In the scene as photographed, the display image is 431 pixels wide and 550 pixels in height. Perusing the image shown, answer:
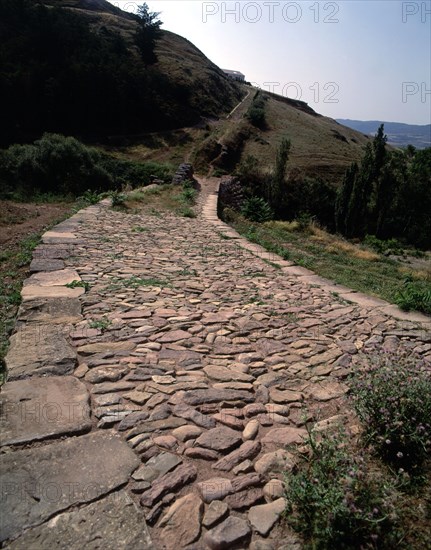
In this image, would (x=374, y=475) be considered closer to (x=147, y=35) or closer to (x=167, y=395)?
(x=167, y=395)

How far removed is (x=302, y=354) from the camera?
3.54 m

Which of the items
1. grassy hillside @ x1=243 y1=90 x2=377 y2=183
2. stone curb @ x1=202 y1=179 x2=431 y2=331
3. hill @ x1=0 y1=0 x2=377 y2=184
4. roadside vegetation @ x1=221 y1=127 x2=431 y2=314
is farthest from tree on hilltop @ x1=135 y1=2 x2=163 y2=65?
stone curb @ x1=202 y1=179 x2=431 y2=331

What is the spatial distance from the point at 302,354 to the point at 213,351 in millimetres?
803

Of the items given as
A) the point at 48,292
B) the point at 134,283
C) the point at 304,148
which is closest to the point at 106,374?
the point at 48,292

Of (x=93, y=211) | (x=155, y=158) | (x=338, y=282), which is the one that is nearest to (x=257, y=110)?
(x=155, y=158)

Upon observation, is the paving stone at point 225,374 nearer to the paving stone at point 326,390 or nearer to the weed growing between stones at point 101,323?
the paving stone at point 326,390

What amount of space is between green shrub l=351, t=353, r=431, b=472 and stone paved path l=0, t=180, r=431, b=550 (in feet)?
0.88

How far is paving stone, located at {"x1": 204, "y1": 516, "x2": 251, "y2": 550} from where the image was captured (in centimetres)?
175

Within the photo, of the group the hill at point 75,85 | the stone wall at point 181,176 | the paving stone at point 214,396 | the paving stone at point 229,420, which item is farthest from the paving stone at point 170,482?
the hill at point 75,85

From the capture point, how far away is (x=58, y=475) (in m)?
2.04

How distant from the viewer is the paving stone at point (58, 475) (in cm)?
183

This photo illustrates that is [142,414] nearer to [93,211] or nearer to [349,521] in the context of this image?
[349,521]

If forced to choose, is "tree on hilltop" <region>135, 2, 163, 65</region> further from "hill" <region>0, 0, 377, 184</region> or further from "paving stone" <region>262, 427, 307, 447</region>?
"paving stone" <region>262, 427, 307, 447</region>

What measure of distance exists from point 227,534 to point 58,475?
914 mm
